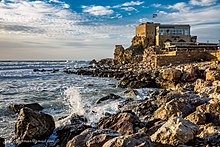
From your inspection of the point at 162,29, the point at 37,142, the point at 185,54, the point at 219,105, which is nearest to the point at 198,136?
the point at 219,105

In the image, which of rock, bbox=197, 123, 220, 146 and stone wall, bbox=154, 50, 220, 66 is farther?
stone wall, bbox=154, 50, 220, 66

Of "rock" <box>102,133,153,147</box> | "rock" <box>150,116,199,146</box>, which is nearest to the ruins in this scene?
"rock" <box>150,116,199,146</box>

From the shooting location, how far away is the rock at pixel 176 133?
6591 mm

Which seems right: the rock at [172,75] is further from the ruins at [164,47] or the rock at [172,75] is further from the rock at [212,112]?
the ruins at [164,47]

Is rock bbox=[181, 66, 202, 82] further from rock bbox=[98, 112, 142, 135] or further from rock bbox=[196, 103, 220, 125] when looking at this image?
rock bbox=[98, 112, 142, 135]

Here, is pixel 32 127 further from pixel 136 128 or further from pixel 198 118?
pixel 198 118

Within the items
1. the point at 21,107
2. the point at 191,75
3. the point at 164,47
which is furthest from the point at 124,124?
the point at 164,47

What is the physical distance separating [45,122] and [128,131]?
298 cm

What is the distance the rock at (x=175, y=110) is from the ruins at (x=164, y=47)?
28.0m

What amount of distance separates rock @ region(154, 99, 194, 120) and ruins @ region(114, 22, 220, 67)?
2800cm

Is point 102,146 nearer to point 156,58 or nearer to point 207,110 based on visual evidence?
point 207,110

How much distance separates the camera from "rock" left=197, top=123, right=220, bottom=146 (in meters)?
6.60

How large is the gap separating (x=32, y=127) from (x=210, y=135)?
5.43 metres

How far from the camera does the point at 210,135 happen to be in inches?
269
